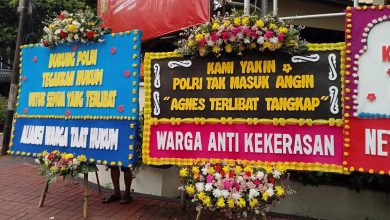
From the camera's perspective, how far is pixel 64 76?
480 centimetres

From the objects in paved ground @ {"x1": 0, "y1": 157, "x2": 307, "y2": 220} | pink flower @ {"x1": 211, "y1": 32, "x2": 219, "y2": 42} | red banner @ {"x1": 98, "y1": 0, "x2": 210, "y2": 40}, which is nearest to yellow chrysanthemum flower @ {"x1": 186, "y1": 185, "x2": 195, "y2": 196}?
paved ground @ {"x1": 0, "y1": 157, "x2": 307, "y2": 220}

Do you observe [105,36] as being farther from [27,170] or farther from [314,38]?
[314,38]

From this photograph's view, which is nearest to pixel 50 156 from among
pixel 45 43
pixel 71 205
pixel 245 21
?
pixel 71 205

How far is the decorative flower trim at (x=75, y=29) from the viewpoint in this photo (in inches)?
180

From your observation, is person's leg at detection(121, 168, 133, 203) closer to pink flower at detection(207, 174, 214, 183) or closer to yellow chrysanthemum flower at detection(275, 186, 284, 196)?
pink flower at detection(207, 174, 214, 183)

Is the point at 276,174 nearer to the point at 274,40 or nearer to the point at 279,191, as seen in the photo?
the point at 279,191

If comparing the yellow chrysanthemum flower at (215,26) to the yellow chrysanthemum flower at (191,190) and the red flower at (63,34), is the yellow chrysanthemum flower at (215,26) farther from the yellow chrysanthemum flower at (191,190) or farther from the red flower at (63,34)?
the red flower at (63,34)

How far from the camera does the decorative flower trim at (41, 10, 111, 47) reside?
15.0 feet

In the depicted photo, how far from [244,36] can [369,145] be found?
5.19 feet

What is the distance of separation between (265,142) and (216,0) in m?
3.23

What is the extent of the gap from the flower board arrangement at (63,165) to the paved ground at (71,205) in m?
0.57

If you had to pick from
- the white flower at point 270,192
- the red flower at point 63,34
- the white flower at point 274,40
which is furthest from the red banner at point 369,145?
the red flower at point 63,34

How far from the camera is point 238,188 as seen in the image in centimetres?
351

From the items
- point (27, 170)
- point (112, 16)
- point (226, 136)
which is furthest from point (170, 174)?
point (112, 16)
